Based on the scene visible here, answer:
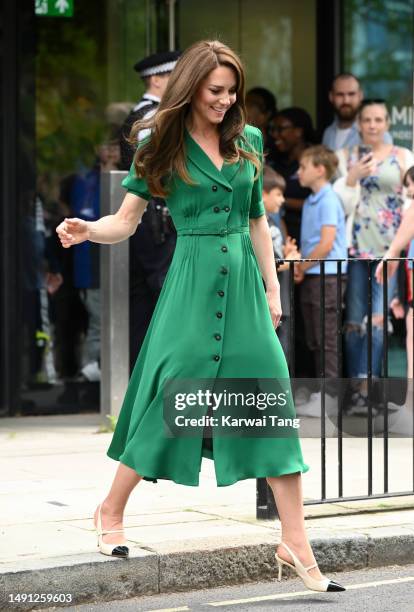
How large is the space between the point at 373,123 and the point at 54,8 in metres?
2.42

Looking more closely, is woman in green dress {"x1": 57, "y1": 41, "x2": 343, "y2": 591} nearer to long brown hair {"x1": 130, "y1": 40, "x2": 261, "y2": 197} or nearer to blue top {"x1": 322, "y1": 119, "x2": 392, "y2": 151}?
long brown hair {"x1": 130, "y1": 40, "x2": 261, "y2": 197}

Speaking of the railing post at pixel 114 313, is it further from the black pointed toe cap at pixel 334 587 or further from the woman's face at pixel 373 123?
the black pointed toe cap at pixel 334 587

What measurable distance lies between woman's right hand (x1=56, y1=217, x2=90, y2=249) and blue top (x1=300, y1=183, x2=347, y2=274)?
194 inches

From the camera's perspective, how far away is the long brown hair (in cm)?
552

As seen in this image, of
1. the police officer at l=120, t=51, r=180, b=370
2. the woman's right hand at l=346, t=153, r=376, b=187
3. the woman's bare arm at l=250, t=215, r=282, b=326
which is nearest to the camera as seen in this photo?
the woman's bare arm at l=250, t=215, r=282, b=326

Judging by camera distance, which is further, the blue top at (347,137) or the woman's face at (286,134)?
the woman's face at (286,134)

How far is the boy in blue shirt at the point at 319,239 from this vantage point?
10.3 meters

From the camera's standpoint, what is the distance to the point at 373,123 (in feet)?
34.8

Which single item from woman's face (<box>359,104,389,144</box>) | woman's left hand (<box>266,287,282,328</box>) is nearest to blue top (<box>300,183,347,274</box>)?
woman's face (<box>359,104,389,144</box>)

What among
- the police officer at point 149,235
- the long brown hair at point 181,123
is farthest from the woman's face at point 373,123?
the long brown hair at point 181,123

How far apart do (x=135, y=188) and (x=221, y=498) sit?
6.46ft

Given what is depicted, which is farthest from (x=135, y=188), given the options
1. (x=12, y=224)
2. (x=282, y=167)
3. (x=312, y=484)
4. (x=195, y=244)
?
(x=282, y=167)

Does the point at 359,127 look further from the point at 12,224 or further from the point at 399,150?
the point at 12,224

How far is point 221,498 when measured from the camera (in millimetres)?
7070
